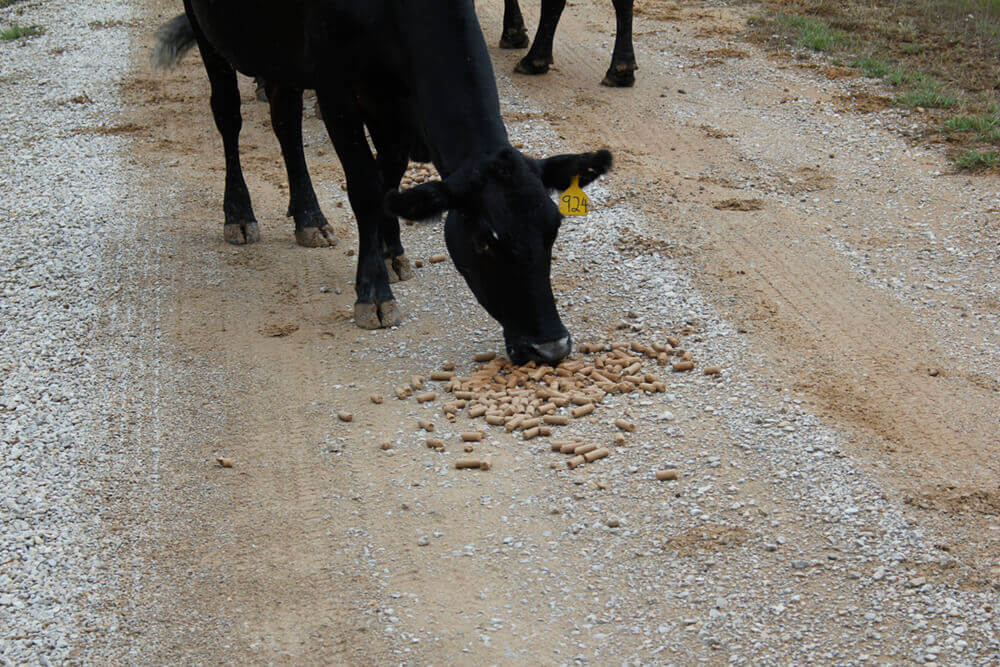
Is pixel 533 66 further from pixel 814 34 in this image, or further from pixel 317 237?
pixel 317 237

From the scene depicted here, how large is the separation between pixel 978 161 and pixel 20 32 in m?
12.1

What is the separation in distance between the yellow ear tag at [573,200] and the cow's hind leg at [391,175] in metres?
1.09

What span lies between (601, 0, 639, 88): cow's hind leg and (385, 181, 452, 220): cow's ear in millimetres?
5611

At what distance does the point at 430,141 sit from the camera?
539cm

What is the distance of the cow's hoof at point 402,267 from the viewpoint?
6652 millimetres

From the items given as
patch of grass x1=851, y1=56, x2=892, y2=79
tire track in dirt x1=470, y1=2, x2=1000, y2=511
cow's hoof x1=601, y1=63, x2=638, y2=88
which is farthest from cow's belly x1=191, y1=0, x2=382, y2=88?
patch of grass x1=851, y1=56, x2=892, y2=79

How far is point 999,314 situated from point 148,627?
4.68 m

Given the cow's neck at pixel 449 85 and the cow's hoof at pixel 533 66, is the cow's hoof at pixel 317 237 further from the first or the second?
the cow's hoof at pixel 533 66

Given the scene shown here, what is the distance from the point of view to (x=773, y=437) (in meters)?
4.70

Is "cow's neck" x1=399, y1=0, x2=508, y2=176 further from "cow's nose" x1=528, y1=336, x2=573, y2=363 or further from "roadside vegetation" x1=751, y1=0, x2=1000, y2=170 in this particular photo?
"roadside vegetation" x1=751, y1=0, x2=1000, y2=170

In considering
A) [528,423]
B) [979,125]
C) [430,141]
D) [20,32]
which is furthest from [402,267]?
[20,32]

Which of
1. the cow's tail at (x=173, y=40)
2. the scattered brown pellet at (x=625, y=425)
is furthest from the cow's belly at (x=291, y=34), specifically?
the scattered brown pellet at (x=625, y=425)

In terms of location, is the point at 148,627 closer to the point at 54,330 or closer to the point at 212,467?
the point at 212,467

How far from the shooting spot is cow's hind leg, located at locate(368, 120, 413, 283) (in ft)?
19.9
